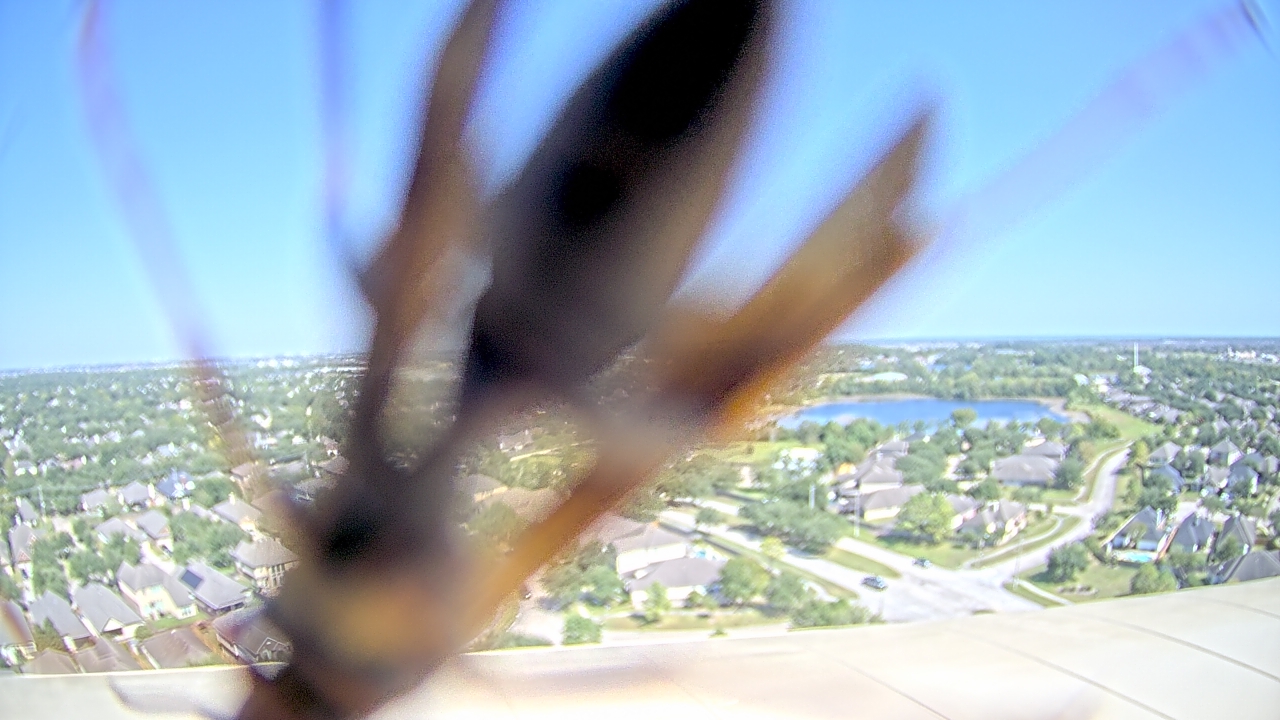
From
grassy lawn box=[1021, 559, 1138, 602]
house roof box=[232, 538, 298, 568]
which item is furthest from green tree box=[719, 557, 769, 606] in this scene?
grassy lawn box=[1021, 559, 1138, 602]

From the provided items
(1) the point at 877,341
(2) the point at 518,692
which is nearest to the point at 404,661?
(1) the point at 877,341

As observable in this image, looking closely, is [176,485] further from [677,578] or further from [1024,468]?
[1024,468]

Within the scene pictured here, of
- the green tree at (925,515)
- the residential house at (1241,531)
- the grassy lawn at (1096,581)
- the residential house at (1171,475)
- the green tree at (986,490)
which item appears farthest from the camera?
the residential house at (1241,531)

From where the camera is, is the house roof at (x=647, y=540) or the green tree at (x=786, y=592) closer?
the house roof at (x=647, y=540)

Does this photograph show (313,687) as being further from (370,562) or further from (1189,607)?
(1189,607)

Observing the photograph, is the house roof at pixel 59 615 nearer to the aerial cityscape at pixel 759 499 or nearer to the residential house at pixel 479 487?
the aerial cityscape at pixel 759 499

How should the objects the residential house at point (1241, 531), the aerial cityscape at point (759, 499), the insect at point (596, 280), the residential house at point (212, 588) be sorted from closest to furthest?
the insect at point (596, 280) < the aerial cityscape at point (759, 499) < the residential house at point (212, 588) < the residential house at point (1241, 531)

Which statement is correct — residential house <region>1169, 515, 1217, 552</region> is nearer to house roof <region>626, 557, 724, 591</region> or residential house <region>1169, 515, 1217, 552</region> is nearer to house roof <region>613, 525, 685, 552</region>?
house roof <region>626, 557, 724, 591</region>

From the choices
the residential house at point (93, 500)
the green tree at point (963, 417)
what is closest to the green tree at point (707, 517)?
the green tree at point (963, 417)
